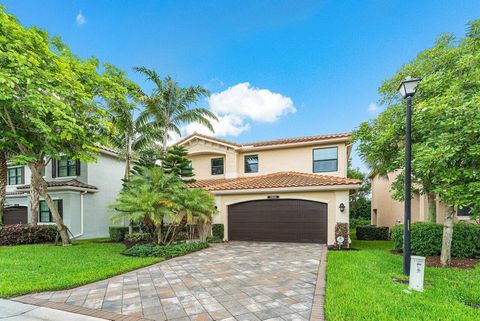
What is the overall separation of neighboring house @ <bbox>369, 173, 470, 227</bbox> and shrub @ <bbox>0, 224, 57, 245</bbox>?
18.5 metres

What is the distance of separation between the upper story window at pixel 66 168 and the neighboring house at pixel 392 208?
64.7 ft

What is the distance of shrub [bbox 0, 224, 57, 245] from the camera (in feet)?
42.8

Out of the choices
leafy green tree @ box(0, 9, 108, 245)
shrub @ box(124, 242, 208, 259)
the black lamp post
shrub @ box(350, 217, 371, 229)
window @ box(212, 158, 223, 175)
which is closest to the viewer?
the black lamp post

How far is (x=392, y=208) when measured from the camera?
17844 millimetres

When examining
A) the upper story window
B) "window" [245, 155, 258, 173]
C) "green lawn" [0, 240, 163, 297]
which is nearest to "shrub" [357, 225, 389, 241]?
"window" [245, 155, 258, 173]

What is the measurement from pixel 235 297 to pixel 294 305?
1.21 meters

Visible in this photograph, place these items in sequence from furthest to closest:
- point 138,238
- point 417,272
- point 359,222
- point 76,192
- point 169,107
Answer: point 359,222 < point 76,192 < point 169,107 < point 138,238 < point 417,272

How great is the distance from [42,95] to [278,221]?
1155 cm

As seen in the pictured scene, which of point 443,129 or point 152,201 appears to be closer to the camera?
point 443,129

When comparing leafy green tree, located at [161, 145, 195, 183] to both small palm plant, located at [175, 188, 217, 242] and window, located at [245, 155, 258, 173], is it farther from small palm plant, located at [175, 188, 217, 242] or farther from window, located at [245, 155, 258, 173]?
window, located at [245, 155, 258, 173]

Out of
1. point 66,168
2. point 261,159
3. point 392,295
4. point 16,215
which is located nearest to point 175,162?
point 261,159

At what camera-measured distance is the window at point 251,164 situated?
1761 centimetres

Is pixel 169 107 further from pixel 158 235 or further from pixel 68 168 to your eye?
pixel 68 168

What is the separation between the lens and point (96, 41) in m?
13.6
